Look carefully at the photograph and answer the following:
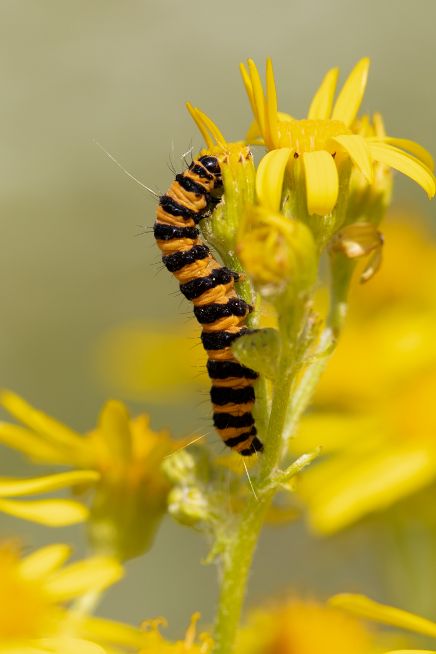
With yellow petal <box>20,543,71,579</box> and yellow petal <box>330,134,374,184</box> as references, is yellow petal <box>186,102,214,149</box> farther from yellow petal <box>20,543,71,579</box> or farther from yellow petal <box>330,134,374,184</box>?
yellow petal <box>20,543,71,579</box>

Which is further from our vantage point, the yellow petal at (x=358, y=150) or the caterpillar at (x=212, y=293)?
the caterpillar at (x=212, y=293)

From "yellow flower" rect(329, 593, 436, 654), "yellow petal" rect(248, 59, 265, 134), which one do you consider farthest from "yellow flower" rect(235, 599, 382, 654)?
"yellow petal" rect(248, 59, 265, 134)

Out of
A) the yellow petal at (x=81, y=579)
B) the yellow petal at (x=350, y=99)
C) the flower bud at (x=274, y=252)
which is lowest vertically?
the yellow petal at (x=81, y=579)

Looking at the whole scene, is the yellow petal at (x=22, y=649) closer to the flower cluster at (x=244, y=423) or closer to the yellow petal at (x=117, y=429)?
the flower cluster at (x=244, y=423)

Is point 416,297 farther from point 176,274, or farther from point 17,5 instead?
point 17,5

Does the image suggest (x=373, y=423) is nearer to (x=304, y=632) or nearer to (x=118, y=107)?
(x=304, y=632)

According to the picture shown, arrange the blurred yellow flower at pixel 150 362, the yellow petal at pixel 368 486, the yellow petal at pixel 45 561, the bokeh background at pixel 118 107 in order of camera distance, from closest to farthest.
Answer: the yellow petal at pixel 45 561 < the yellow petal at pixel 368 486 < the blurred yellow flower at pixel 150 362 < the bokeh background at pixel 118 107

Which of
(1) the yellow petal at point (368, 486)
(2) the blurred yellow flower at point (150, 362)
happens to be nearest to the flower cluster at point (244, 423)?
(1) the yellow petal at point (368, 486)

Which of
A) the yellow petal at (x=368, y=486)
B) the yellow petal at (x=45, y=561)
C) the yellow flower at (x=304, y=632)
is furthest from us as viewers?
the yellow petal at (x=368, y=486)
